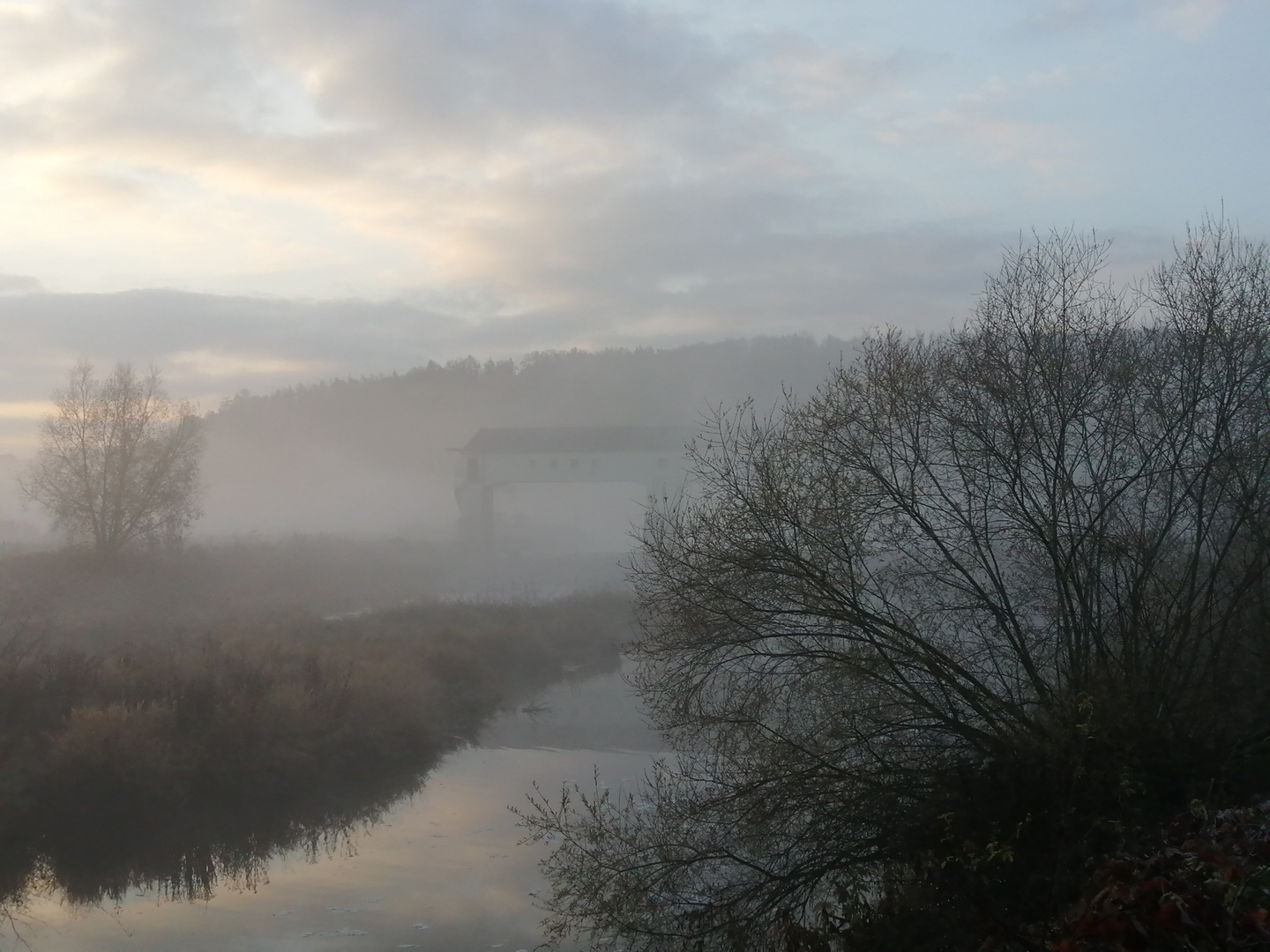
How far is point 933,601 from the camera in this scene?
11766 mm

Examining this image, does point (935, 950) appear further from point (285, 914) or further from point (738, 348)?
point (738, 348)

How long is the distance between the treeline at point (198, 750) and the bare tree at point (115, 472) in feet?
44.7

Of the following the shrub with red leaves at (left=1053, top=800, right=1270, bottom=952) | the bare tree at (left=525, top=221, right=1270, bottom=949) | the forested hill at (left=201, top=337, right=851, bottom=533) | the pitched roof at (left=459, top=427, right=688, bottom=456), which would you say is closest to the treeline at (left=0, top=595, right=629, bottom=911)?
the bare tree at (left=525, top=221, right=1270, bottom=949)

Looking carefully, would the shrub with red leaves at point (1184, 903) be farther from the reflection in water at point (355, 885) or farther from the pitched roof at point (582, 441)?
the pitched roof at point (582, 441)

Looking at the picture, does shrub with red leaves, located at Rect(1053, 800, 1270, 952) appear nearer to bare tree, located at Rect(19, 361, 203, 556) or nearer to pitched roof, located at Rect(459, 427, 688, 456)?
bare tree, located at Rect(19, 361, 203, 556)

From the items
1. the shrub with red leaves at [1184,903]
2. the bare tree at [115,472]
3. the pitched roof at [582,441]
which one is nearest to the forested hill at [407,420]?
the pitched roof at [582,441]

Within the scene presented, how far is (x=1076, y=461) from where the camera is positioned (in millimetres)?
11820

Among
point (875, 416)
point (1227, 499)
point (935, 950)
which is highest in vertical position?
point (875, 416)

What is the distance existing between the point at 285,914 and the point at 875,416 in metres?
8.66

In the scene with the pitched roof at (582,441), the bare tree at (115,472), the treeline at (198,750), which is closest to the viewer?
the treeline at (198,750)

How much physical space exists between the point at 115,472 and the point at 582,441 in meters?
24.3

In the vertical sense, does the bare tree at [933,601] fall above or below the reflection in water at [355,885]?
above

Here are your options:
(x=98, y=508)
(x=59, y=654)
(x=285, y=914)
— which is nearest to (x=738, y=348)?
(x=98, y=508)

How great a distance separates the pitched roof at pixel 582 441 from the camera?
2085 inches
